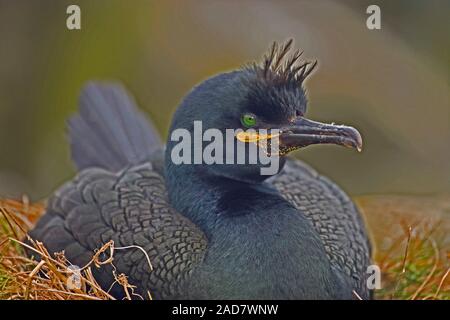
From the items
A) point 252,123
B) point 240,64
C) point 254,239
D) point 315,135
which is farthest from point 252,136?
point 240,64

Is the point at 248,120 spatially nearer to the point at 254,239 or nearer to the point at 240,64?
the point at 254,239

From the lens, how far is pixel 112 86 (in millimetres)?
4969

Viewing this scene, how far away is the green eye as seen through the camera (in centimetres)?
355

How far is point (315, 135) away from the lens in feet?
11.6

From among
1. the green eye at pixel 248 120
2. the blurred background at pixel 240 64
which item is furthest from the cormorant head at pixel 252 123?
the blurred background at pixel 240 64

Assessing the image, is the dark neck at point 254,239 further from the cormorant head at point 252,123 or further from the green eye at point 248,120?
the green eye at point 248,120

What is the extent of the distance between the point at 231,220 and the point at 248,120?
15.7 inches

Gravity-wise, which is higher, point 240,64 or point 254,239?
point 240,64

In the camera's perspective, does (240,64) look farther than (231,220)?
Yes

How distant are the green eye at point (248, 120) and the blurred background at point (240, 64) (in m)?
2.41

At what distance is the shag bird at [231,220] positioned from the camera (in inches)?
136

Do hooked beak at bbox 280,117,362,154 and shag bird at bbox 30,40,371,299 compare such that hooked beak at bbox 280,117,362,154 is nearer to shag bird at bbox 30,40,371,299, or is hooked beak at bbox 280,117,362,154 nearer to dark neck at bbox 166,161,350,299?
shag bird at bbox 30,40,371,299

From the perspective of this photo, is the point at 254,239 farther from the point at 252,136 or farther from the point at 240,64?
the point at 240,64
